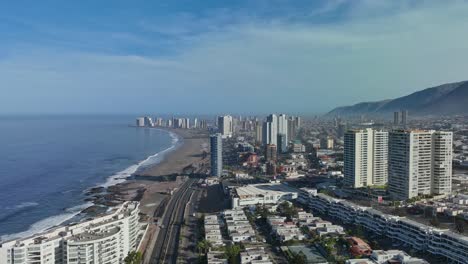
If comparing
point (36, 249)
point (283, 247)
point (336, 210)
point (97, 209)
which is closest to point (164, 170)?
point (97, 209)

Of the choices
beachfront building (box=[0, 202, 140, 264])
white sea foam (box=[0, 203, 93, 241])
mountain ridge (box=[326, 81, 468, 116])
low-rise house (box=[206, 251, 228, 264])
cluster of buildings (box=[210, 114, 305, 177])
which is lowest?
white sea foam (box=[0, 203, 93, 241])

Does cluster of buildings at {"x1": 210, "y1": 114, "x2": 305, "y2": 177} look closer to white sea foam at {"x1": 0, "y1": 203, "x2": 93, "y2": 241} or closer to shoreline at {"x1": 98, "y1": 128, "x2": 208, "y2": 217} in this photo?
shoreline at {"x1": 98, "y1": 128, "x2": 208, "y2": 217}

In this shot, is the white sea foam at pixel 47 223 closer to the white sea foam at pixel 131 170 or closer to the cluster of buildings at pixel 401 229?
the white sea foam at pixel 131 170

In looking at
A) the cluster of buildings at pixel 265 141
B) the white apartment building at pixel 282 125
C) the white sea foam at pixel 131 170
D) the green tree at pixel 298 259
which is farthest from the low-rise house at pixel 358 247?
the white apartment building at pixel 282 125

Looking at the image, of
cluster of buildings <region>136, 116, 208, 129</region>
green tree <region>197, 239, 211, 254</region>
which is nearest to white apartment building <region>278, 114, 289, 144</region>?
cluster of buildings <region>136, 116, 208, 129</region>

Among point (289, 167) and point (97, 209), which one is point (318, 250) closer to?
point (97, 209)

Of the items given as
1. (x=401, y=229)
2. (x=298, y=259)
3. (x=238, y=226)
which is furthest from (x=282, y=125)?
(x=298, y=259)
